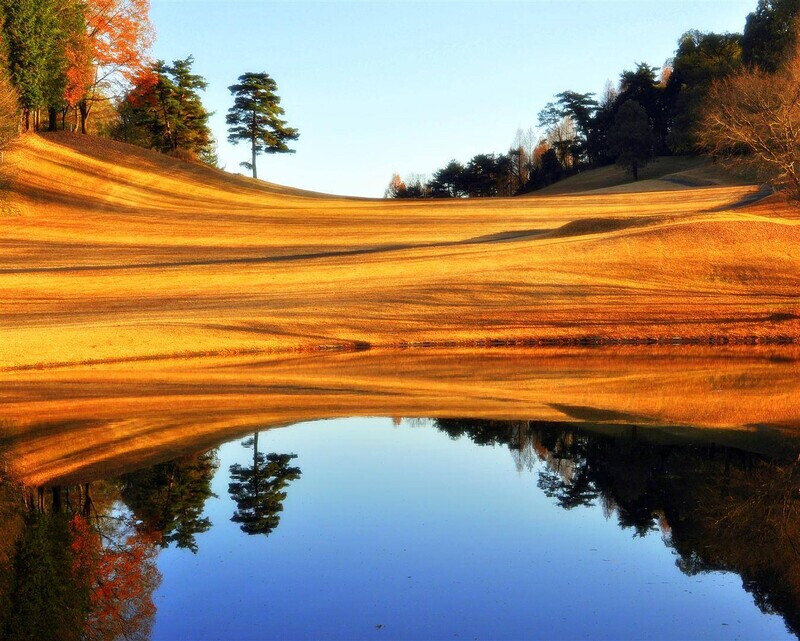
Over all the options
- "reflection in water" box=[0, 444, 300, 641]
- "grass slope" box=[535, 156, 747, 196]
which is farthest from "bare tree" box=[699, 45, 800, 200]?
"grass slope" box=[535, 156, 747, 196]

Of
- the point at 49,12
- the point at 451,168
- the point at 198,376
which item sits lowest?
the point at 198,376

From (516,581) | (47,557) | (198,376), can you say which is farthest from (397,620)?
(198,376)

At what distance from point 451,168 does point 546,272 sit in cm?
7070

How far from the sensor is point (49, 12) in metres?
62.1

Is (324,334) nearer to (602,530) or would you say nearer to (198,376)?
(198,376)

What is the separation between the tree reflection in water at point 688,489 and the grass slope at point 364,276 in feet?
52.4

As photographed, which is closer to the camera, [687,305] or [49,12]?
[687,305]

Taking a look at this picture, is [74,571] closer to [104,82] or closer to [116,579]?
[116,579]

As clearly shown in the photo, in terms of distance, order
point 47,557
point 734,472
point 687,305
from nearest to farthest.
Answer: point 47,557 < point 734,472 < point 687,305

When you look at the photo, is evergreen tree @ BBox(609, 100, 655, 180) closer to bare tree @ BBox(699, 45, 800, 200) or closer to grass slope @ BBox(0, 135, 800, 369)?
grass slope @ BBox(0, 135, 800, 369)

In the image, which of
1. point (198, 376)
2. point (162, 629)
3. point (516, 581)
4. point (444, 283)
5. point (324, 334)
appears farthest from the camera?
point (444, 283)

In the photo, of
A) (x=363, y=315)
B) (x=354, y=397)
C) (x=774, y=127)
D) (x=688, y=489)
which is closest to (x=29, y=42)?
(x=363, y=315)

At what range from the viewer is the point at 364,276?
3891 centimetres

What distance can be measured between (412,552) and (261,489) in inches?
125
